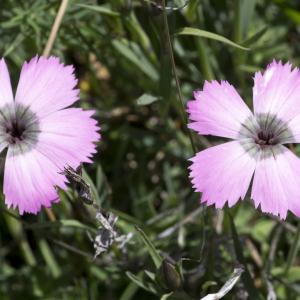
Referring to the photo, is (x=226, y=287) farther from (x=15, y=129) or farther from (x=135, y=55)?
(x=135, y=55)

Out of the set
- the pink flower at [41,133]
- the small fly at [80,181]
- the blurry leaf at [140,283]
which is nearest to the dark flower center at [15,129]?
→ the pink flower at [41,133]

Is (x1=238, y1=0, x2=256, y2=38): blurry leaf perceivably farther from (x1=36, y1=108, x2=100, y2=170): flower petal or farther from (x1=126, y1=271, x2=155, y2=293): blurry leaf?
(x1=126, y1=271, x2=155, y2=293): blurry leaf

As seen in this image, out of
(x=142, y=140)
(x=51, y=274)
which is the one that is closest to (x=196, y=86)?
(x=142, y=140)

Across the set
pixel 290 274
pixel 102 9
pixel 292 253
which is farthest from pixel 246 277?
pixel 102 9

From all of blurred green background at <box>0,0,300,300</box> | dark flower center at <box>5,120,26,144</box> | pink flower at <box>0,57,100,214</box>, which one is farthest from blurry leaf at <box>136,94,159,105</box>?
dark flower center at <box>5,120,26,144</box>

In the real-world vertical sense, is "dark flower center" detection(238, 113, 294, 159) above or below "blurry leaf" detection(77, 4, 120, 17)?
below
